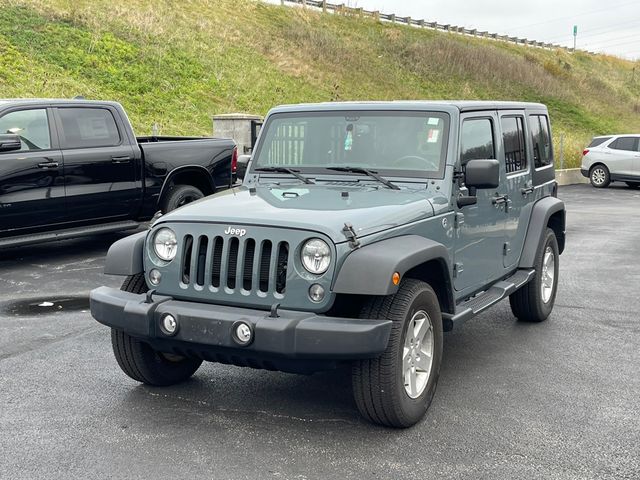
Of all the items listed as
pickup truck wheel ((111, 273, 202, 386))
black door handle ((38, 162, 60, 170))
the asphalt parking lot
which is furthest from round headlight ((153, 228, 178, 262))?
black door handle ((38, 162, 60, 170))

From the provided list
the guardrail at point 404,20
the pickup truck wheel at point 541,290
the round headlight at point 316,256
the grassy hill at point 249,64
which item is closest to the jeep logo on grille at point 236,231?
the round headlight at point 316,256

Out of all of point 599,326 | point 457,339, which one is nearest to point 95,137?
point 457,339

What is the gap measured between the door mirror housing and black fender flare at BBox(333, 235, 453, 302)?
91 cm

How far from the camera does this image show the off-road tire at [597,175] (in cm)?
2234

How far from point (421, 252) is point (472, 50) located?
151ft

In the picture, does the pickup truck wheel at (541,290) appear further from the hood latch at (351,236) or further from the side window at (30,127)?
the side window at (30,127)

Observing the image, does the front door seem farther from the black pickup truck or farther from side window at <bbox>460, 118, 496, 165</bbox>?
the black pickup truck

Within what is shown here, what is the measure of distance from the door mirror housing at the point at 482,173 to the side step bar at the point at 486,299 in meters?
0.83

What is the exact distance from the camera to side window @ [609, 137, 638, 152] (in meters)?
21.9

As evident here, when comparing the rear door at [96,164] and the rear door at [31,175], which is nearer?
the rear door at [31,175]

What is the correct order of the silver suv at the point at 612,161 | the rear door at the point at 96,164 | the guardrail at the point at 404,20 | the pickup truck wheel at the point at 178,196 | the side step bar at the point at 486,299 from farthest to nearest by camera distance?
the guardrail at the point at 404,20, the silver suv at the point at 612,161, the pickup truck wheel at the point at 178,196, the rear door at the point at 96,164, the side step bar at the point at 486,299

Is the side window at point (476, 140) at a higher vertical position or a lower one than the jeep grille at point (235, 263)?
higher

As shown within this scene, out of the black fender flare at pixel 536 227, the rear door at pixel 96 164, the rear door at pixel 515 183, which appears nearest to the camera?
the rear door at pixel 515 183

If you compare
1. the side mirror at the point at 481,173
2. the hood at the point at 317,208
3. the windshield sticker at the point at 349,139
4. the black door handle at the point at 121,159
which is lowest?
the black door handle at the point at 121,159
